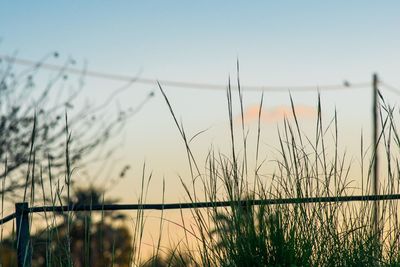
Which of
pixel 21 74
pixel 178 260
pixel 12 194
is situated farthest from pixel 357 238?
pixel 21 74

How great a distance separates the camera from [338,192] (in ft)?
11.5

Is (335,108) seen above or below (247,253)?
above

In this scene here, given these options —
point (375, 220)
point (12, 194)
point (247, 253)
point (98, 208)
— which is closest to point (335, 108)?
point (375, 220)

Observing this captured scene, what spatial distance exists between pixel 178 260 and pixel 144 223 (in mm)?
325

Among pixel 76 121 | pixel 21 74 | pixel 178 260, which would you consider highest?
pixel 21 74

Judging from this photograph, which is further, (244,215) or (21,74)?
(21,74)

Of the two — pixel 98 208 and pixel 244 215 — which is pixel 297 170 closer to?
pixel 244 215

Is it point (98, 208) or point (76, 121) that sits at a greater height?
point (76, 121)

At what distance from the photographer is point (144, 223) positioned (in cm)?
322

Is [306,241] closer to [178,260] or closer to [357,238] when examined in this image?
[357,238]

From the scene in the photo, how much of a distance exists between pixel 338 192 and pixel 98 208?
5.17 ft

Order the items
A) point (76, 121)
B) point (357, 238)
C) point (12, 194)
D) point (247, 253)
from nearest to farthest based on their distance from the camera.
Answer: point (247, 253) < point (357, 238) < point (12, 194) < point (76, 121)

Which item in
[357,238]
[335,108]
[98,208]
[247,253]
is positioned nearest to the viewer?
[247,253]

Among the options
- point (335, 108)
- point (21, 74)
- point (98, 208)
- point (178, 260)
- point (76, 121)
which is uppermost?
point (21, 74)
